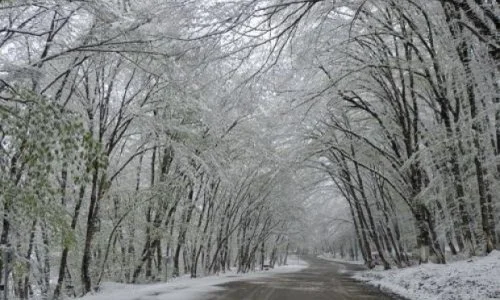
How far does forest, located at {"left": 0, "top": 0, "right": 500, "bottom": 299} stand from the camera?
28.6 feet

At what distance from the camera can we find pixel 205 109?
15.0 meters

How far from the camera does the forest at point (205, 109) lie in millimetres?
8727

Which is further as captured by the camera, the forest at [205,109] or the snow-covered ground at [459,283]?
the snow-covered ground at [459,283]

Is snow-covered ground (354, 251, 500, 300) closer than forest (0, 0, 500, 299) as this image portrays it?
No

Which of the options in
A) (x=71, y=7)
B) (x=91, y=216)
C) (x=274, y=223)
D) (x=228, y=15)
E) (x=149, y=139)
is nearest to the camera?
(x=228, y=15)

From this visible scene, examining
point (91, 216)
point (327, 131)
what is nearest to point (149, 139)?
point (91, 216)

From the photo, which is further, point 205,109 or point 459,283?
point 205,109

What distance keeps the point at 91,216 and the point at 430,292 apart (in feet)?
39.8

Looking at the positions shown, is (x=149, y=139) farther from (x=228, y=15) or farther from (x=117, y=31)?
(x=228, y=15)

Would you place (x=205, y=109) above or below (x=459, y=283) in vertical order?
above

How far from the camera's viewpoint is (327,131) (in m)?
27.4

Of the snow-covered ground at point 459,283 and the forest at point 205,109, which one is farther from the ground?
the forest at point 205,109

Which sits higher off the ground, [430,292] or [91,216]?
[91,216]

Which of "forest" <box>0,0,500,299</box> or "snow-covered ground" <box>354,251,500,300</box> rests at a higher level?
"forest" <box>0,0,500,299</box>
